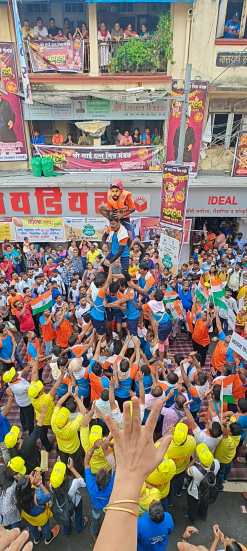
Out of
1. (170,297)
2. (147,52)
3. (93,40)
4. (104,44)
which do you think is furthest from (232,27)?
(170,297)

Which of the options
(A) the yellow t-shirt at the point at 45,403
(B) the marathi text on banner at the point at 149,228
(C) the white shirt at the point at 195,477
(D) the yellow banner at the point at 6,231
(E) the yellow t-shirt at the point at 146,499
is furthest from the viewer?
(B) the marathi text on banner at the point at 149,228

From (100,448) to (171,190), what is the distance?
241 inches

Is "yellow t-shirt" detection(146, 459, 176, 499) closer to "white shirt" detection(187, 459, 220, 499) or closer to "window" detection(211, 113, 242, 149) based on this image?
"white shirt" detection(187, 459, 220, 499)

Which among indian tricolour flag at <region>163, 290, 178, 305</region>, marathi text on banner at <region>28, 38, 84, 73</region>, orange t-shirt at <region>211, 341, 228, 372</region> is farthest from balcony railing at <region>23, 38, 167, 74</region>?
orange t-shirt at <region>211, 341, 228, 372</region>

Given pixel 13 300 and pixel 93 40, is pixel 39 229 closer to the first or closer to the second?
pixel 13 300

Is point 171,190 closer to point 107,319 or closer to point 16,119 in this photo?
point 107,319

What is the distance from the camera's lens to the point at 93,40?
12516mm

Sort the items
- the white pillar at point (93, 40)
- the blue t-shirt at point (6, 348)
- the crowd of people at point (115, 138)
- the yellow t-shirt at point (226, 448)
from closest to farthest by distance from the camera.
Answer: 1. the yellow t-shirt at point (226, 448)
2. the blue t-shirt at point (6, 348)
3. the white pillar at point (93, 40)
4. the crowd of people at point (115, 138)

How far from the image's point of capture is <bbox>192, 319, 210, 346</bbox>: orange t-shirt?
727 cm

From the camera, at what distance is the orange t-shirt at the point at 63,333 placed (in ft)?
24.4

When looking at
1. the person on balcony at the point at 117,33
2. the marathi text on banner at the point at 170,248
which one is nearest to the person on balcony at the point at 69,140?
the person on balcony at the point at 117,33

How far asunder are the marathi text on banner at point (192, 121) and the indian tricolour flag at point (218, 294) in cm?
583

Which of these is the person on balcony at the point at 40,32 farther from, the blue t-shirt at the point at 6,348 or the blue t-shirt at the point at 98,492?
the blue t-shirt at the point at 98,492

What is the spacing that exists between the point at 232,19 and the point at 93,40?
4668 mm
